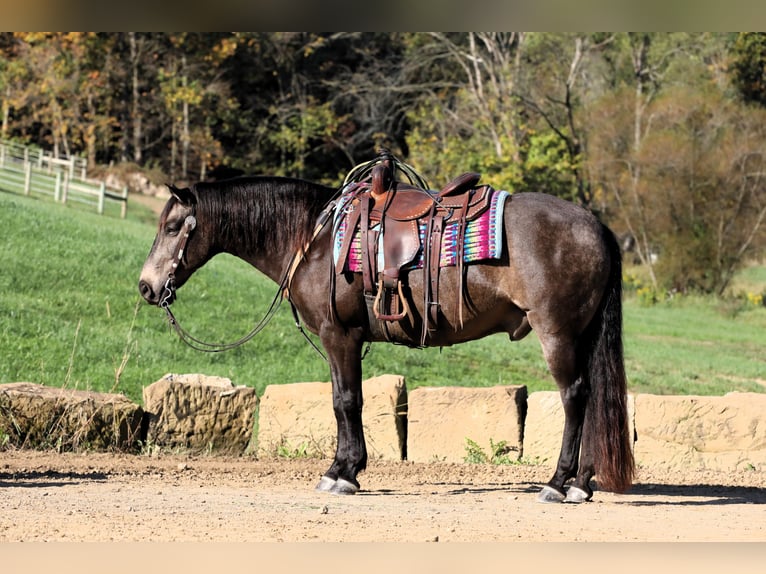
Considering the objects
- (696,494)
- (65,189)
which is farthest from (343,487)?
(65,189)

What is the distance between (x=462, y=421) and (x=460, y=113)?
24.1 metres

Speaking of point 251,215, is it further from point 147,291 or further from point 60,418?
point 60,418

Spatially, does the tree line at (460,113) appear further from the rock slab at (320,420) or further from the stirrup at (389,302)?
the stirrup at (389,302)

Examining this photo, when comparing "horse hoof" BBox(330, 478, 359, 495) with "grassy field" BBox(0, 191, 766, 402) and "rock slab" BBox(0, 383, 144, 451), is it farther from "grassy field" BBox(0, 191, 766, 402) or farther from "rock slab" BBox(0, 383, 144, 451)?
"grassy field" BBox(0, 191, 766, 402)

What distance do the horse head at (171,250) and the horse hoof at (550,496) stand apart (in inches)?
117

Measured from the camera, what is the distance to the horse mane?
8.21m

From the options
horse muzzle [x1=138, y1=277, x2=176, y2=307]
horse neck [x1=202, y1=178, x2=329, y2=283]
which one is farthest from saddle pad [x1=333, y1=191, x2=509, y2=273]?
horse muzzle [x1=138, y1=277, x2=176, y2=307]

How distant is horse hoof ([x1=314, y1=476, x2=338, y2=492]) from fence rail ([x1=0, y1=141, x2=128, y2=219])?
72.0ft

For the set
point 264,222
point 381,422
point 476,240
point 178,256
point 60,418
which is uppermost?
point 264,222

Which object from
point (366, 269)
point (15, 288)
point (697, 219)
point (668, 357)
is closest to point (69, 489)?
point (366, 269)

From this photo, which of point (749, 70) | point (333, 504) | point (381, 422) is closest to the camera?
point (333, 504)

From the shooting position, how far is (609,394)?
7.54 metres

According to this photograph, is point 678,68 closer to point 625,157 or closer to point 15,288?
point 625,157

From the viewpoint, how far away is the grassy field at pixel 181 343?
13.4 m
